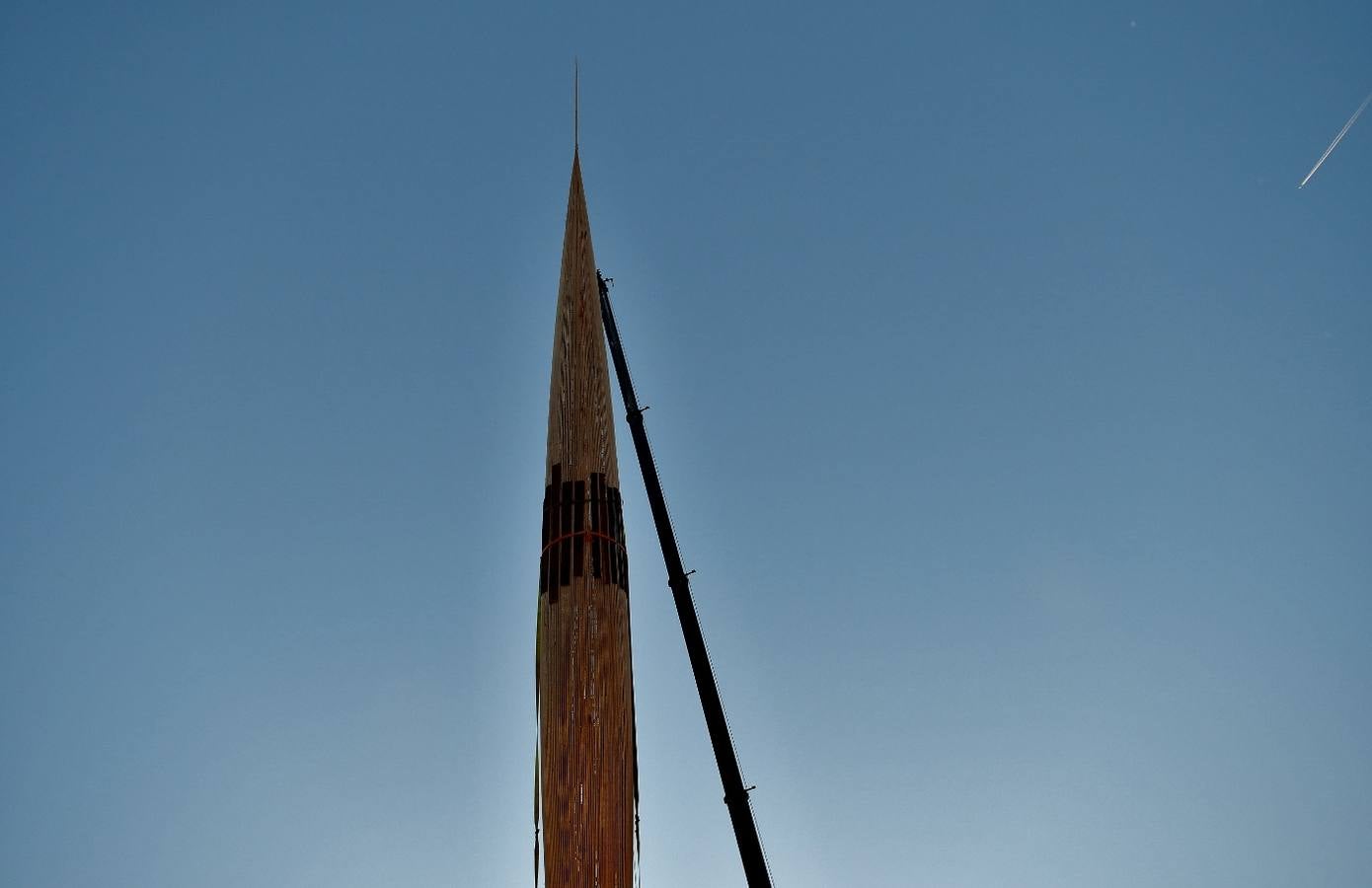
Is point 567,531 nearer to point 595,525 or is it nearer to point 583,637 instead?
point 595,525

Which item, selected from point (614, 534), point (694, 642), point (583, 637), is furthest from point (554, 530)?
point (694, 642)

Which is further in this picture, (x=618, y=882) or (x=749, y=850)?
(x=749, y=850)

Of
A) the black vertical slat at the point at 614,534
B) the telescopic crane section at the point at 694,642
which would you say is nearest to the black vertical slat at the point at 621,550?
the black vertical slat at the point at 614,534

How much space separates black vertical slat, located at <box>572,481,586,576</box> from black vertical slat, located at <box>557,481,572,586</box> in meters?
0.04

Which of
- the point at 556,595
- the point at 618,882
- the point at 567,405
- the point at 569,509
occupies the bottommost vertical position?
the point at 618,882

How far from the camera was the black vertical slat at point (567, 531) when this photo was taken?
10.8 m

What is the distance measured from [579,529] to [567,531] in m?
0.14

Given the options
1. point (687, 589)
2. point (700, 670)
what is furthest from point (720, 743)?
point (687, 589)

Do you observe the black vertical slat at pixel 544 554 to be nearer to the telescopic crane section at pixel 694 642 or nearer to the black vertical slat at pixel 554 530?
the black vertical slat at pixel 554 530

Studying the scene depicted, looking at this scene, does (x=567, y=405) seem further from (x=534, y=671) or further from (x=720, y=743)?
(x=720, y=743)

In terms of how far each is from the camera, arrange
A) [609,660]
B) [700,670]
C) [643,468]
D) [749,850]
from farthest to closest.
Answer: [643,468]
[700,670]
[749,850]
[609,660]

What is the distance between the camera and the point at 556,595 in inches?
422

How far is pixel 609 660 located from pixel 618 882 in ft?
6.67

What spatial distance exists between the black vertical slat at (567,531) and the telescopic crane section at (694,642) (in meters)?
5.02
